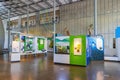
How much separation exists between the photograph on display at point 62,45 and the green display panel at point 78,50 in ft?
1.24

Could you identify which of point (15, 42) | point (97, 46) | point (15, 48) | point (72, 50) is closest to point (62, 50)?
point (72, 50)

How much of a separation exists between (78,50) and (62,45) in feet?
4.29

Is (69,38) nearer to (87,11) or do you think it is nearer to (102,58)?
(102,58)

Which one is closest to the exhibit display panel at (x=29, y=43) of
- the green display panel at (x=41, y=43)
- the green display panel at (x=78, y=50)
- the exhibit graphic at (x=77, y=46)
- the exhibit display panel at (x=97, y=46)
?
the green display panel at (x=41, y=43)

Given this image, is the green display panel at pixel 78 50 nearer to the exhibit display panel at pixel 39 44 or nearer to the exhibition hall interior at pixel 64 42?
the exhibition hall interior at pixel 64 42

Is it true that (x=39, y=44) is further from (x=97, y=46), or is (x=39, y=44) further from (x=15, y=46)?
(x=97, y=46)

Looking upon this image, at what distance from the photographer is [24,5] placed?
23594mm

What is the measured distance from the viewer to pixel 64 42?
10.3m

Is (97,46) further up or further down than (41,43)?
further down

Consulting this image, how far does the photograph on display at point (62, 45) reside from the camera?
10.2m

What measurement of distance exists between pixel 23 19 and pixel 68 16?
10.4m

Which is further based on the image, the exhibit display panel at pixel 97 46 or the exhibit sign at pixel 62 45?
the exhibit display panel at pixel 97 46

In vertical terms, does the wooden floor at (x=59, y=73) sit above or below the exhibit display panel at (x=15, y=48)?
below

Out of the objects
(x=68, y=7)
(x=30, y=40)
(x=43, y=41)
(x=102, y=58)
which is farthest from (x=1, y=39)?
(x=68, y=7)
